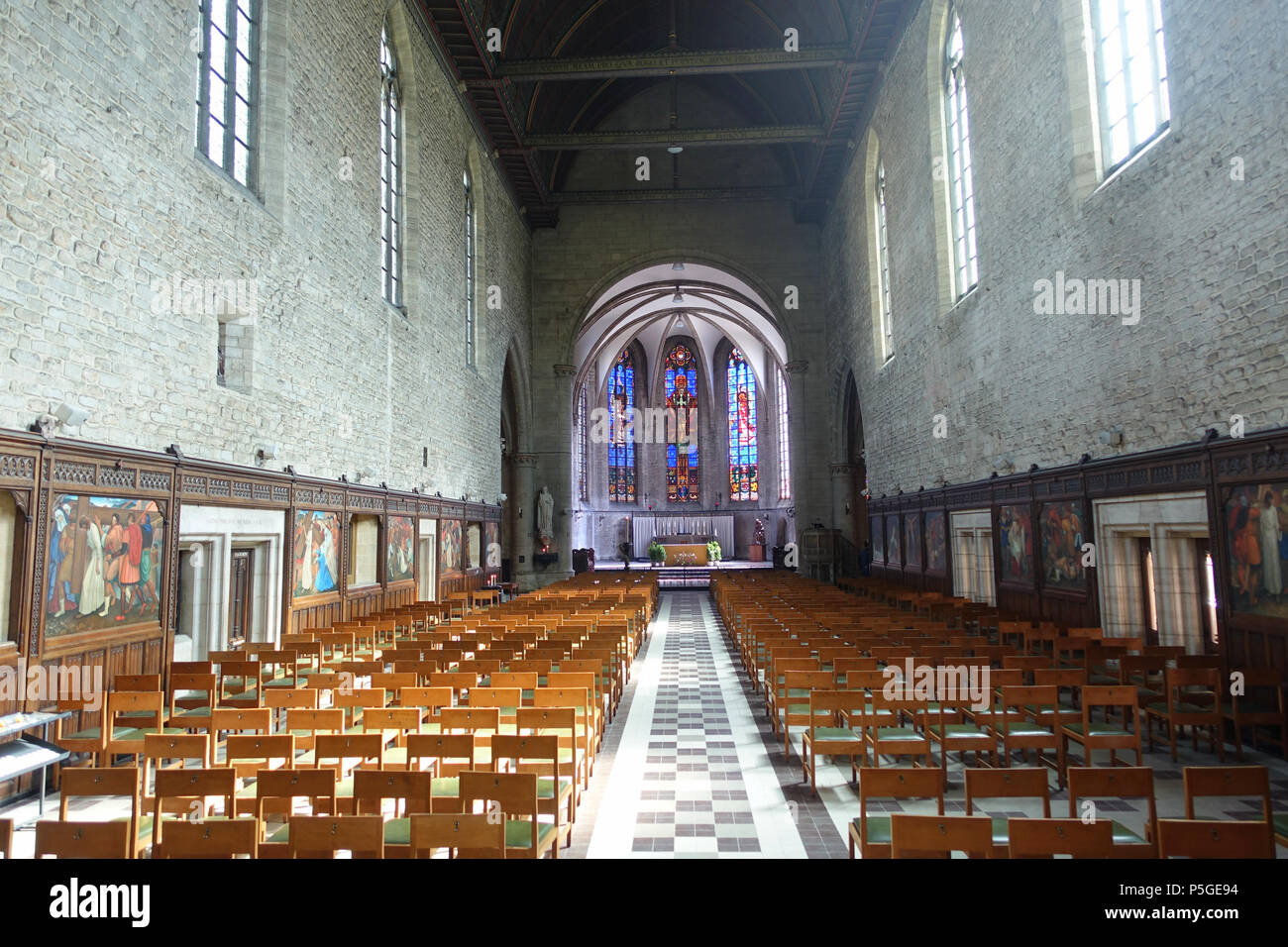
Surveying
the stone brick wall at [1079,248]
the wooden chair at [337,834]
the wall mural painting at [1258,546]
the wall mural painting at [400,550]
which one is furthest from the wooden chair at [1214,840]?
the wall mural painting at [400,550]

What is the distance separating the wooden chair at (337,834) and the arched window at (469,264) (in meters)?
20.2

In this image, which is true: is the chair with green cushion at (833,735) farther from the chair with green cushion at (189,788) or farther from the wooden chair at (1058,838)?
the chair with green cushion at (189,788)

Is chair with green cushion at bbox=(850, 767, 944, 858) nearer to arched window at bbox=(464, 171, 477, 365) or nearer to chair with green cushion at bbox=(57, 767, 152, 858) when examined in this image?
chair with green cushion at bbox=(57, 767, 152, 858)

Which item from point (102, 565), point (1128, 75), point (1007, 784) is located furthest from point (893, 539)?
point (102, 565)

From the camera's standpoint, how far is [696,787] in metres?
6.82

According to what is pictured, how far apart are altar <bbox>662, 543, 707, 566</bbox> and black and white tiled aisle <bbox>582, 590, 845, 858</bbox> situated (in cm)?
2477

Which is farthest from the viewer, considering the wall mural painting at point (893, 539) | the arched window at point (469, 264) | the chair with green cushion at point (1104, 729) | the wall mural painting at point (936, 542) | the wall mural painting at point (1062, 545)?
the arched window at point (469, 264)

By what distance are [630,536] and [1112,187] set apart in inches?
1567

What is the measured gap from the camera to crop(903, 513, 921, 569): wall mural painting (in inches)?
812

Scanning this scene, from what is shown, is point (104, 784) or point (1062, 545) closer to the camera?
point (104, 784)

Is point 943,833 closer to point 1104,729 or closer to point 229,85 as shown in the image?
point 1104,729

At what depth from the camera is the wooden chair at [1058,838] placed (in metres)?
3.46

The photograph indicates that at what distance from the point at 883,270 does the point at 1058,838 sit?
22859 mm
